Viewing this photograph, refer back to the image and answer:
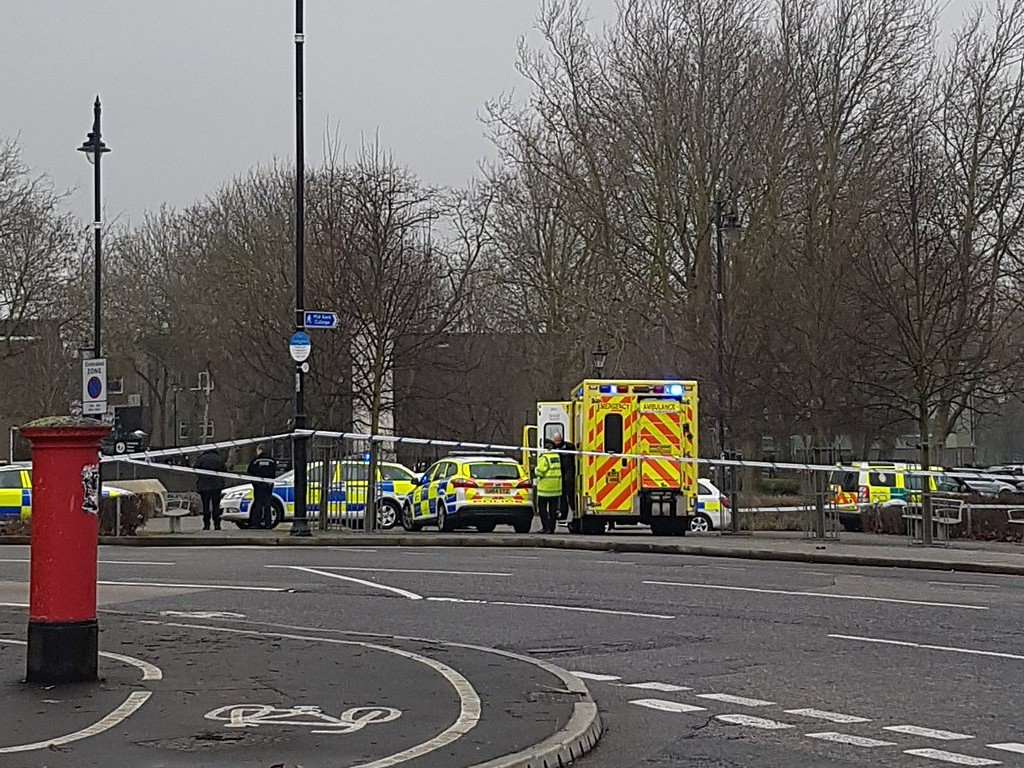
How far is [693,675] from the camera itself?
11000 millimetres

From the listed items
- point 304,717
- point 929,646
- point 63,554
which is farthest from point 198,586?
point 304,717

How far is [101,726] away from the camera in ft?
27.0

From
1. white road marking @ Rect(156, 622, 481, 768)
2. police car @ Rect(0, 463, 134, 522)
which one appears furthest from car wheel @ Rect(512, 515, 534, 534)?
white road marking @ Rect(156, 622, 481, 768)

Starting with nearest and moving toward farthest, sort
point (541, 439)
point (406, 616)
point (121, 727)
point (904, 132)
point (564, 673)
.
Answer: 1. point (121, 727)
2. point (564, 673)
3. point (406, 616)
4. point (541, 439)
5. point (904, 132)

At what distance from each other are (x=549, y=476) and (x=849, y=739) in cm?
2022

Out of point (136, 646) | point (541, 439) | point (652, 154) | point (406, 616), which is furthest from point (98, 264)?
point (136, 646)

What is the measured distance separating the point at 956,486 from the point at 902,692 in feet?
77.4

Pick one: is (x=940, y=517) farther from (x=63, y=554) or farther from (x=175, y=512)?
(x=63, y=554)

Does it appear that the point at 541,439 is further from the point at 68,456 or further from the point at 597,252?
the point at 68,456

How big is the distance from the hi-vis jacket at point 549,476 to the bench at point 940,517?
6.19 m

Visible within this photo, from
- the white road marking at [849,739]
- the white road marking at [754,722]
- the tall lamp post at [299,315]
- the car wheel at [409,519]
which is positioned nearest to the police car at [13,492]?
the car wheel at [409,519]

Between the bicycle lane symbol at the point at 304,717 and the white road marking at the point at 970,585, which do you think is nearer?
the bicycle lane symbol at the point at 304,717

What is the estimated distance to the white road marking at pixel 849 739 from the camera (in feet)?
27.6

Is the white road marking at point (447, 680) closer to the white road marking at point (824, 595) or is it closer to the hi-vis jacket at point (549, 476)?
the white road marking at point (824, 595)
